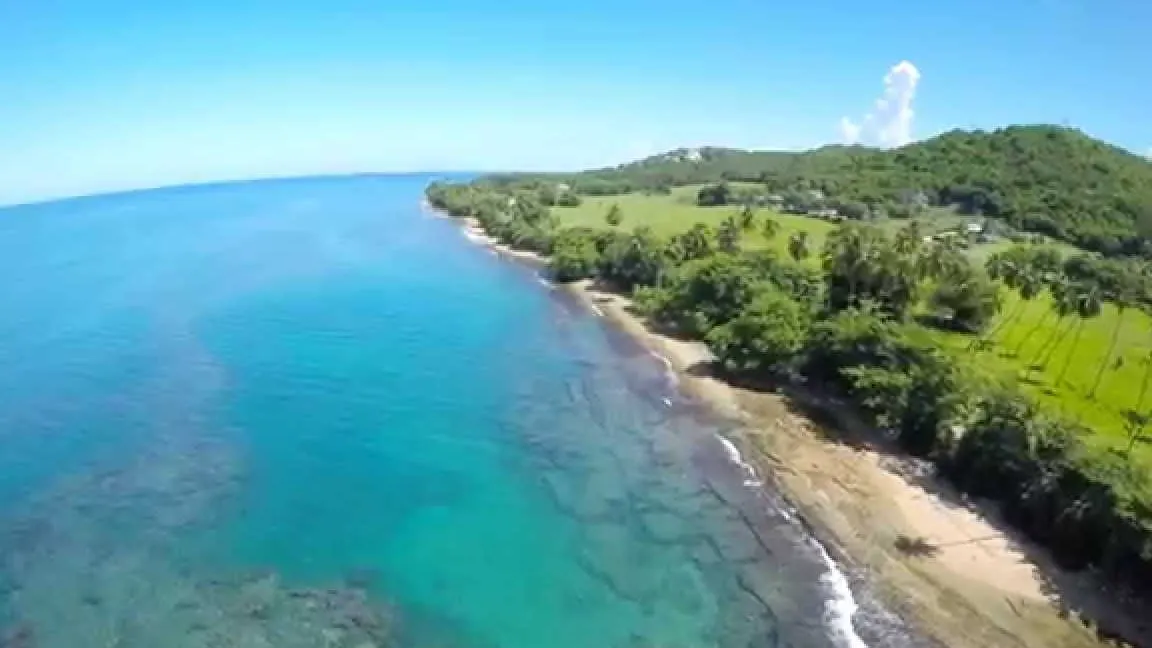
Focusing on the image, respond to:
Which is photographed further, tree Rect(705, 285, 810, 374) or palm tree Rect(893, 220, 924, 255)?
palm tree Rect(893, 220, 924, 255)

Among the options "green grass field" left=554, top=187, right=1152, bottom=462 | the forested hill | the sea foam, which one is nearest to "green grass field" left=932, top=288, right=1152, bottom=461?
"green grass field" left=554, top=187, right=1152, bottom=462

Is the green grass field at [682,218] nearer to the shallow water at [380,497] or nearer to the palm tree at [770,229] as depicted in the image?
the palm tree at [770,229]

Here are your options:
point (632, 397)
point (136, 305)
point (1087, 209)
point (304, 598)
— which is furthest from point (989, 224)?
point (304, 598)

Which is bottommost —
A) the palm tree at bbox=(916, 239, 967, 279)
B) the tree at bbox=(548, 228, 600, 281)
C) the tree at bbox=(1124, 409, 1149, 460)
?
the tree at bbox=(1124, 409, 1149, 460)

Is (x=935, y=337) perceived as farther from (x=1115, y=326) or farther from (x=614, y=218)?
(x=614, y=218)

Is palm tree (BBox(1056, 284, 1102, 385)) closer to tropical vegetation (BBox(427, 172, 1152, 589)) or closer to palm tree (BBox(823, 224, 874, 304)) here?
tropical vegetation (BBox(427, 172, 1152, 589))

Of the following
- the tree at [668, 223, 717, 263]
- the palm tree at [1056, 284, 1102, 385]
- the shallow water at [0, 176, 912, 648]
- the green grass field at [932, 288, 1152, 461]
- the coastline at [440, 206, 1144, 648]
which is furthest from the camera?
the tree at [668, 223, 717, 263]

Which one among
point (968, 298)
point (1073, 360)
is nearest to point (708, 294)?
point (968, 298)

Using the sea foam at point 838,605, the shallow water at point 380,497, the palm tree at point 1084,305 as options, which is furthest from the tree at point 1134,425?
the shallow water at point 380,497
